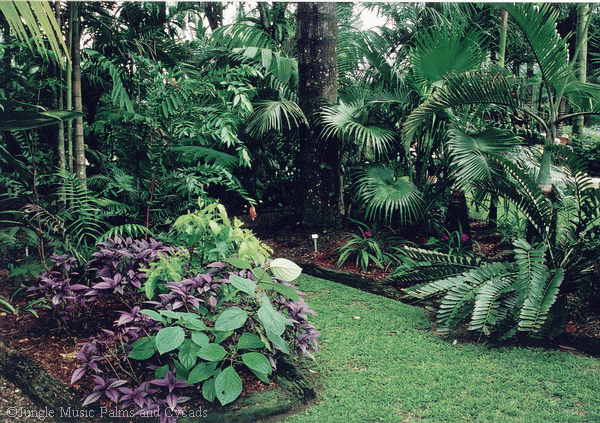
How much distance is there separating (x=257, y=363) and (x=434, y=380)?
3.77 feet

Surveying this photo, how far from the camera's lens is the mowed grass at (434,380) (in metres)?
2.26

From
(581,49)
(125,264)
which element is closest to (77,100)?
(125,264)

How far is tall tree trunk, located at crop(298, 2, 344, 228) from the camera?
5.10 m

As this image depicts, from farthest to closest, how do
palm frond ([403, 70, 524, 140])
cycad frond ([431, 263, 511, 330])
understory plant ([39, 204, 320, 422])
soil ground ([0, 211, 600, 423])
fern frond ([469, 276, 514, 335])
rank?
1. palm frond ([403, 70, 524, 140])
2. cycad frond ([431, 263, 511, 330])
3. fern frond ([469, 276, 514, 335])
4. soil ground ([0, 211, 600, 423])
5. understory plant ([39, 204, 320, 422])

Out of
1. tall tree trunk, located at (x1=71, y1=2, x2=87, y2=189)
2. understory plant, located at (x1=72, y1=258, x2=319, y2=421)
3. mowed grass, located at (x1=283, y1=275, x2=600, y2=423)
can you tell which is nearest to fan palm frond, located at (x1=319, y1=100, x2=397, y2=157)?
mowed grass, located at (x1=283, y1=275, x2=600, y2=423)

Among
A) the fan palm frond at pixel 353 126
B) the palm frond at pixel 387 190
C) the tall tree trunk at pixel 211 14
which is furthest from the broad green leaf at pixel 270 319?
the tall tree trunk at pixel 211 14

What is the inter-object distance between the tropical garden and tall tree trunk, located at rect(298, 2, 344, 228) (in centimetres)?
2

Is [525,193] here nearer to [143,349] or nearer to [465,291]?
[465,291]

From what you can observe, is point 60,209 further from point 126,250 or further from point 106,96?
point 106,96

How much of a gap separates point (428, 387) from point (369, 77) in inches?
192

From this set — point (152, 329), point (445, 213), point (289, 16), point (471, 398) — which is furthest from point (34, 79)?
point (289, 16)

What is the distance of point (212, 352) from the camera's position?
206cm

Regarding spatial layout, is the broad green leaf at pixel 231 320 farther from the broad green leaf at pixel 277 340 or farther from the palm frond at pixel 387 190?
the palm frond at pixel 387 190

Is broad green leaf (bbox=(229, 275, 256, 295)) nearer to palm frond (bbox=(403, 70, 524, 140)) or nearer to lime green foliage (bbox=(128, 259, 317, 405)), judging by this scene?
lime green foliage (bbox=(128, 259, 317, 405))
